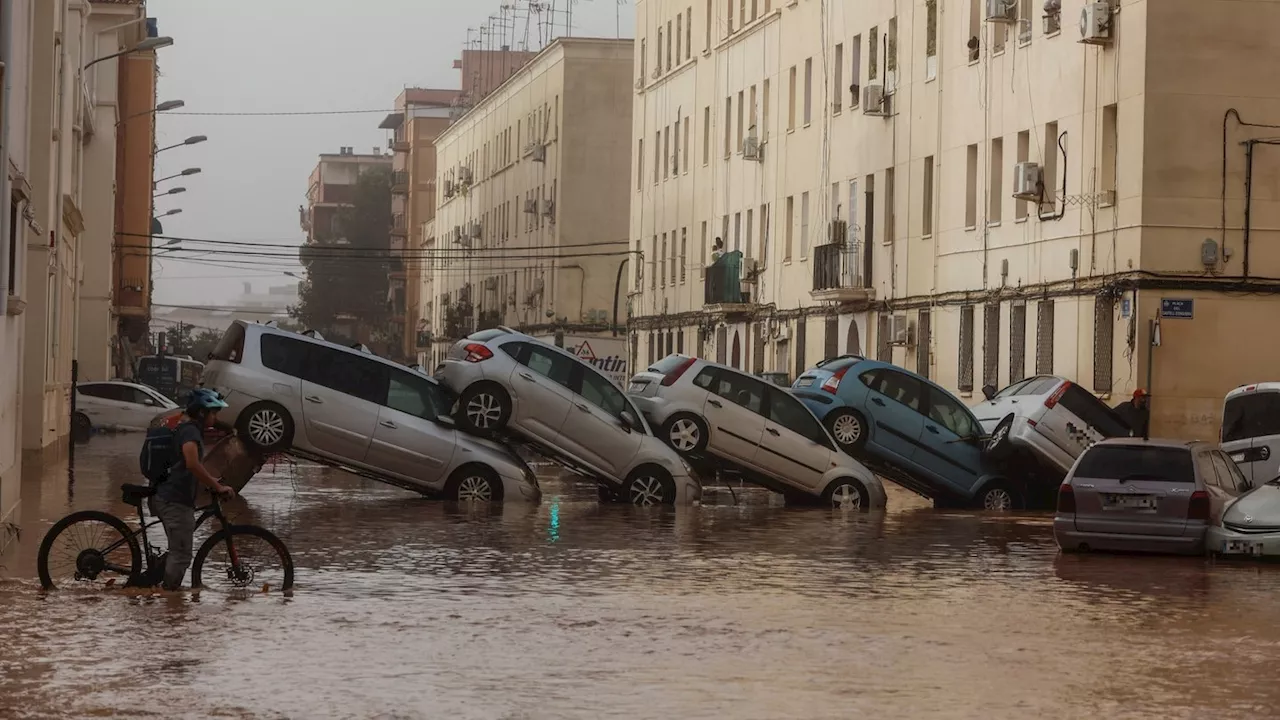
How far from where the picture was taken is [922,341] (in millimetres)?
45469

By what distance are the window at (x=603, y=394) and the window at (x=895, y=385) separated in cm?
438

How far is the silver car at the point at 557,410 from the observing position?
1091 inches

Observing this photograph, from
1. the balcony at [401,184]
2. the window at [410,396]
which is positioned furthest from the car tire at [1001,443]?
the balcony at [401,184]

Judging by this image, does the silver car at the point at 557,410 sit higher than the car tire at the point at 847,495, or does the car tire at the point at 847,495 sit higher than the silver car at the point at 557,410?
the silver car at the point at 557,410

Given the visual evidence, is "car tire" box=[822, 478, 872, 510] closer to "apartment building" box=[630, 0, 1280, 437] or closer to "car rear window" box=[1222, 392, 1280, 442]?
"car rear window" box=[1222, 392, 1280, 442]

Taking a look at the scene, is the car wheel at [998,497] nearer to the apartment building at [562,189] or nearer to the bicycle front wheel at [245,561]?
the bicycle front wheel at [245,561]

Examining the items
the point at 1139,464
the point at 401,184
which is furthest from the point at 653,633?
the point at 401,184

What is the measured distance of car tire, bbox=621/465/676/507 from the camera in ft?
94.8

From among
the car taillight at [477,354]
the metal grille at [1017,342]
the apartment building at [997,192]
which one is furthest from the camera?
the metal grille at [1017,342]

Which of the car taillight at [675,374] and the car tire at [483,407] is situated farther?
the car taillight at [675,374]

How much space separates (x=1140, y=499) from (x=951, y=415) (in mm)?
9336

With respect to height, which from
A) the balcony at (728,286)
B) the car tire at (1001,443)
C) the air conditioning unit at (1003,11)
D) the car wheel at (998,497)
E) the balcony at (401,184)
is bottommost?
the car wheel at (998,497)

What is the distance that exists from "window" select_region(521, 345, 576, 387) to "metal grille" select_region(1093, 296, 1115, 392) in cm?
1117

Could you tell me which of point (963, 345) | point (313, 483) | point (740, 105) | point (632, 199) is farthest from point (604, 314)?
point (313, 483)
